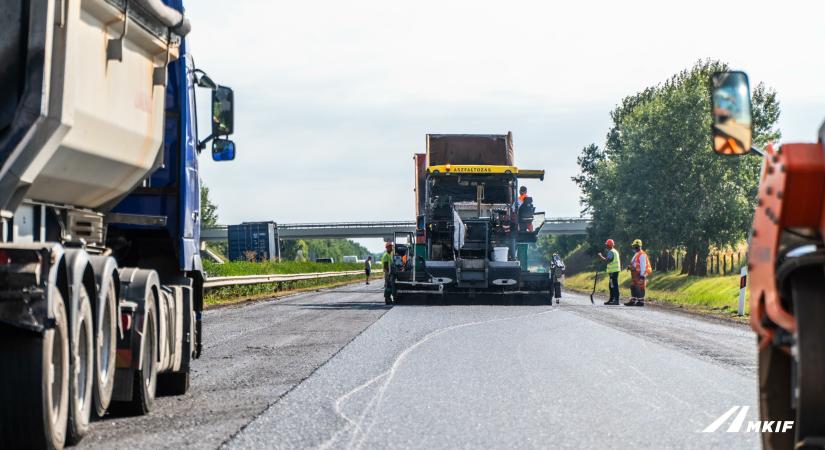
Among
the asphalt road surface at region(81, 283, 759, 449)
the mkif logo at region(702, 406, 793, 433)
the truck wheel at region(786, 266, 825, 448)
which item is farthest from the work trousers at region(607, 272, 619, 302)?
the truck wheel at region(786, 266, 825, 448)

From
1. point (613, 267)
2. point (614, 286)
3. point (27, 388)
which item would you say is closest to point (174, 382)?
point (27, 388)

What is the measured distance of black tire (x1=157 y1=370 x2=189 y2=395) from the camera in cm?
942

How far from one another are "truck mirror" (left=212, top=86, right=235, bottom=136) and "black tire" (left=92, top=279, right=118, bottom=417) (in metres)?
3.42

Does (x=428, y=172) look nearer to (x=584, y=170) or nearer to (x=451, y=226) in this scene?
(x=451, y=226)

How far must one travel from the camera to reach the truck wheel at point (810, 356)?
13.3 feet

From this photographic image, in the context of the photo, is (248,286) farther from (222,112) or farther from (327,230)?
(327,230)

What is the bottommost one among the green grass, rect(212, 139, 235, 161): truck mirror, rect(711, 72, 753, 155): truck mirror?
the green grass

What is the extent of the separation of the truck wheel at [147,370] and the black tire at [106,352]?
0.32 metres

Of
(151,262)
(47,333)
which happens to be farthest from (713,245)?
(47,333)

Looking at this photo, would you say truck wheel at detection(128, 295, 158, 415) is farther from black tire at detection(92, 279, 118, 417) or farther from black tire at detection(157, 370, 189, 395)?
black tire at detection(157, 370, 189, 395)

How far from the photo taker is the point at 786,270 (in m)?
4.23

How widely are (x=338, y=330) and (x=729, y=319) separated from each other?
320 inches

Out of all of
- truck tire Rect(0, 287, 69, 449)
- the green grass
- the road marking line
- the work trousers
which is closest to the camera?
truck tire Rect(0, 287, 69, 449)

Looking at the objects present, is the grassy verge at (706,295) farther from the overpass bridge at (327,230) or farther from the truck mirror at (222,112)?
the overpass bridge at (327,230)
